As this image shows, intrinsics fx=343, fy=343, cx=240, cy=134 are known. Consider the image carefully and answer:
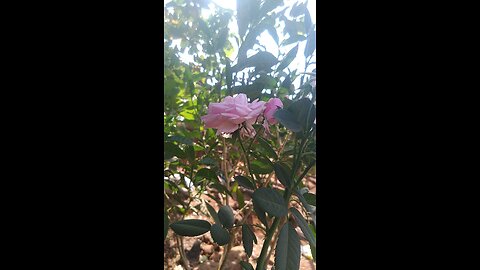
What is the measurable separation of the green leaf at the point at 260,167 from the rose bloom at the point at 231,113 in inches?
5.1

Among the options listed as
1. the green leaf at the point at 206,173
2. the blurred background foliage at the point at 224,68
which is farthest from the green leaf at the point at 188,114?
the green leaf at the point at 206,173

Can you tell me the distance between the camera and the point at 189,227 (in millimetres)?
575

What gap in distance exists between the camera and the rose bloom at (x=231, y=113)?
22.4 inches

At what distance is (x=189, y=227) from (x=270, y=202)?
5.8 inches

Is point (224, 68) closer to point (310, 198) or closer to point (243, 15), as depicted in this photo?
point (243, 15)

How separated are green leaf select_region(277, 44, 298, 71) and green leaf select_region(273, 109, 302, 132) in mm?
136

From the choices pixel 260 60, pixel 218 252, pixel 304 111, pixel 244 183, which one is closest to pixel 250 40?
pixel 260 60

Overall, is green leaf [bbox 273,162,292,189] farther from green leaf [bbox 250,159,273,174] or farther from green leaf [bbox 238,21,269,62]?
green leaf [bbox 238,21,269,62]

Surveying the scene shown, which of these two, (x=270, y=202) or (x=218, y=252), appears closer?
(x=270, y=202)

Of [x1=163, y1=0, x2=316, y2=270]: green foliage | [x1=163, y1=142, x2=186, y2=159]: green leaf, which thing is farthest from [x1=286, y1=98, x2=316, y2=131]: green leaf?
[x1=163, y1=142, x2=186, y2=159]: green leaf
